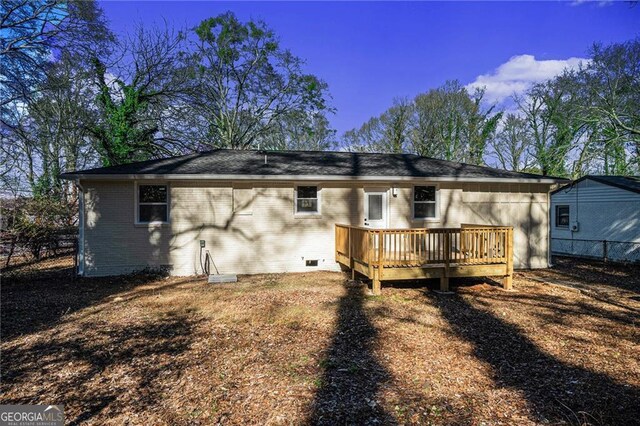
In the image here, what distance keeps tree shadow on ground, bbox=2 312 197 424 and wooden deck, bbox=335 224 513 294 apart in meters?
4.15

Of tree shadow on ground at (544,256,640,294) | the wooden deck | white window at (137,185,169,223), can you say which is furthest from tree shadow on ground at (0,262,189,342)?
tree shadow on ground at (544,256,640,294)

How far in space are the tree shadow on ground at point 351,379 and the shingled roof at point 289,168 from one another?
212 inches

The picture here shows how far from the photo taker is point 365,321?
6.07 meters

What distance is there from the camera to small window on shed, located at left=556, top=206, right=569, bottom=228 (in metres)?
16.4

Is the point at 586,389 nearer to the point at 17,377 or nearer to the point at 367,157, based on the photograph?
the point at 17,377

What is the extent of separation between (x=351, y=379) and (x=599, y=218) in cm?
1578

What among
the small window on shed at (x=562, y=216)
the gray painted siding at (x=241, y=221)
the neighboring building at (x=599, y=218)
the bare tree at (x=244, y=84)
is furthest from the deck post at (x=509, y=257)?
the bare tree at (x=244, y=84)

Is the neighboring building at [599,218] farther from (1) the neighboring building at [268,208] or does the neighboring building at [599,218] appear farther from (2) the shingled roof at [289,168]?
(2) the shingled roof at [289,168]

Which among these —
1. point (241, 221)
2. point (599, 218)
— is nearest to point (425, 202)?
point (241, 221)

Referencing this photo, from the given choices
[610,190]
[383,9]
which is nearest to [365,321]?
[383,9]

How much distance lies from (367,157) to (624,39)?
1000 cm

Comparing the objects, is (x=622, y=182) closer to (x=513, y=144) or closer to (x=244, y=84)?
(x=513, y=144)

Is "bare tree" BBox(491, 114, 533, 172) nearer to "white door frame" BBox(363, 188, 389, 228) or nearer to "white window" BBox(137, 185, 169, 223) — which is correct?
"white door frame" BBox(363, 188, 389, 228)

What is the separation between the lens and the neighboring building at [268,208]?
31.5 ft
